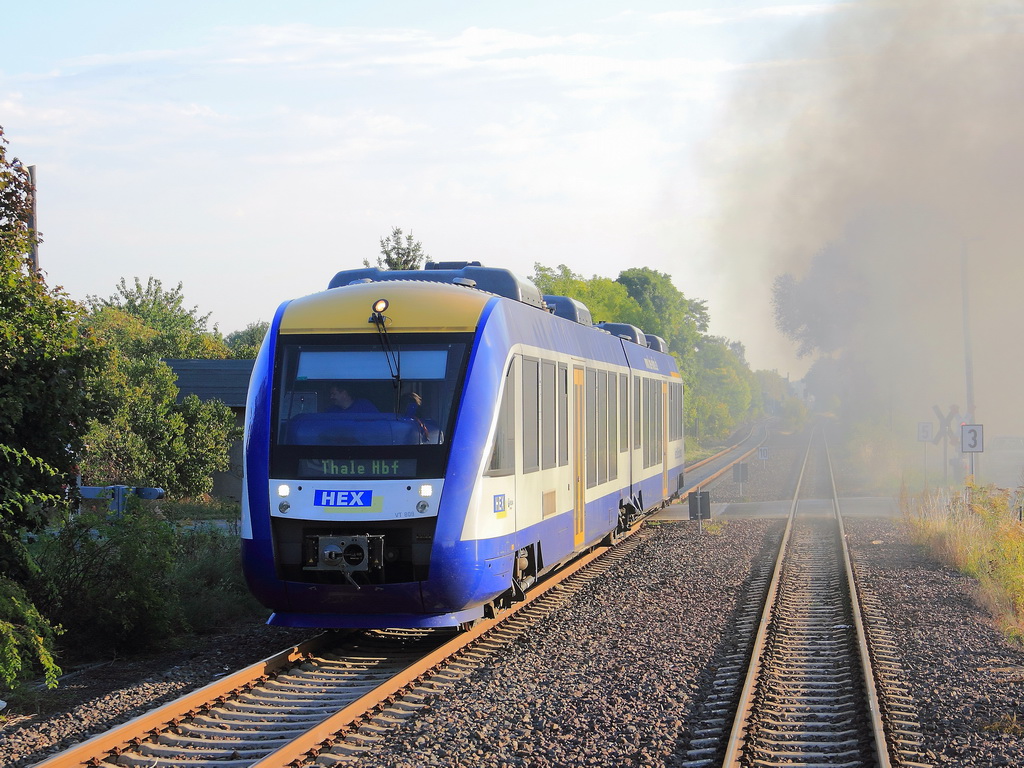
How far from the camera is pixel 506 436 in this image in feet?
32.0

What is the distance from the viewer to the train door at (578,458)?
12711mm

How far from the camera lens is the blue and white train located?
29.1ft

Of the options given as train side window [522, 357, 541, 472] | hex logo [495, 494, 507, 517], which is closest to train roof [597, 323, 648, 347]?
train side window [522, 357, 541, 472]

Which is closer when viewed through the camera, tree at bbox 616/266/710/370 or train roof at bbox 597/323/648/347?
train roof at bbox 597/323/648/347

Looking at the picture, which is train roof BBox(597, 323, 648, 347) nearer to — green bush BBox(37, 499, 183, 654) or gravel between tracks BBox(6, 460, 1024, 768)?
gravel between tracks BBox(6, 460, 1024, 768)

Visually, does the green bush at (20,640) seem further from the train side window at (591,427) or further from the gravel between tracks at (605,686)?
the train side window at (591,427)

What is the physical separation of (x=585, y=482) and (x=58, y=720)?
7.38 m

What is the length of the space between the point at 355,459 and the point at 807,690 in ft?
13.3

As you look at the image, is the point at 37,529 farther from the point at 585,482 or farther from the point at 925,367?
the point at 925,367

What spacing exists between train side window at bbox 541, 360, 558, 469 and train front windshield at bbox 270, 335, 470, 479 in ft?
6.57

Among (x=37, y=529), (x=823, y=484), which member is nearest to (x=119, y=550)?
(x=37, y=529)

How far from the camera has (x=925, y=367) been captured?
63.3 meters

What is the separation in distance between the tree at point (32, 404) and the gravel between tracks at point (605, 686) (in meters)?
1.11

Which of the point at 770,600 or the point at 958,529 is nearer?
the point at 770,600
